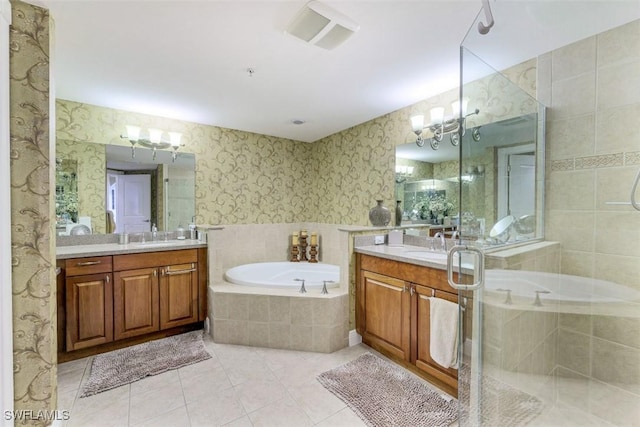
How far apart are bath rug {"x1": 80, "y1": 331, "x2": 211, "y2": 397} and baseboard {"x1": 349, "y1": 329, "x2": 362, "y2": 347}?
1.22 meters

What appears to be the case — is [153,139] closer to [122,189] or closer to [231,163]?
[122,189]

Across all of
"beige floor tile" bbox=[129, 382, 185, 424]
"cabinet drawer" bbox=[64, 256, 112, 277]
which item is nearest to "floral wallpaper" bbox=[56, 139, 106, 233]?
"cabinet drawer" bbox=[64, 256, 112, 277]

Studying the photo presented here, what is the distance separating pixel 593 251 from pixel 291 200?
3.10 metres

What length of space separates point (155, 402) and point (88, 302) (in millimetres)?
1099

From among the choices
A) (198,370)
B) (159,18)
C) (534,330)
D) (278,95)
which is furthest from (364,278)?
(159,18)

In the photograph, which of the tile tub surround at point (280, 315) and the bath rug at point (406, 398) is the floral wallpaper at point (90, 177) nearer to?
the tile tub surround at point (280, 315)

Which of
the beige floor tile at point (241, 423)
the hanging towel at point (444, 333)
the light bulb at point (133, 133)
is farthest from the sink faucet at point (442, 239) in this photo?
the light bulb at point (133, 133)

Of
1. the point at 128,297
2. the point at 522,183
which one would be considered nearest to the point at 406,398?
the point at 522,183

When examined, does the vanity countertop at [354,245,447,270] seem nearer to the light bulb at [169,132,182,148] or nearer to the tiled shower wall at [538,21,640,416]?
the tiled shower wall at [538,21,640,416]

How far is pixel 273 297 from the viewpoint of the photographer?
2.44 meters

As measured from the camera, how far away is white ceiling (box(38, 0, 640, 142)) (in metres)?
1.47

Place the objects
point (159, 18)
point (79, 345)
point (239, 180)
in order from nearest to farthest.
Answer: point (159, 18)
point (79, 345)
point (239, 180)

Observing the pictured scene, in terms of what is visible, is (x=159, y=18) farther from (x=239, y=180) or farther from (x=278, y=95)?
(x=239, y=180)

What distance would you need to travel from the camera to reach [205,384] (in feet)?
6.44
